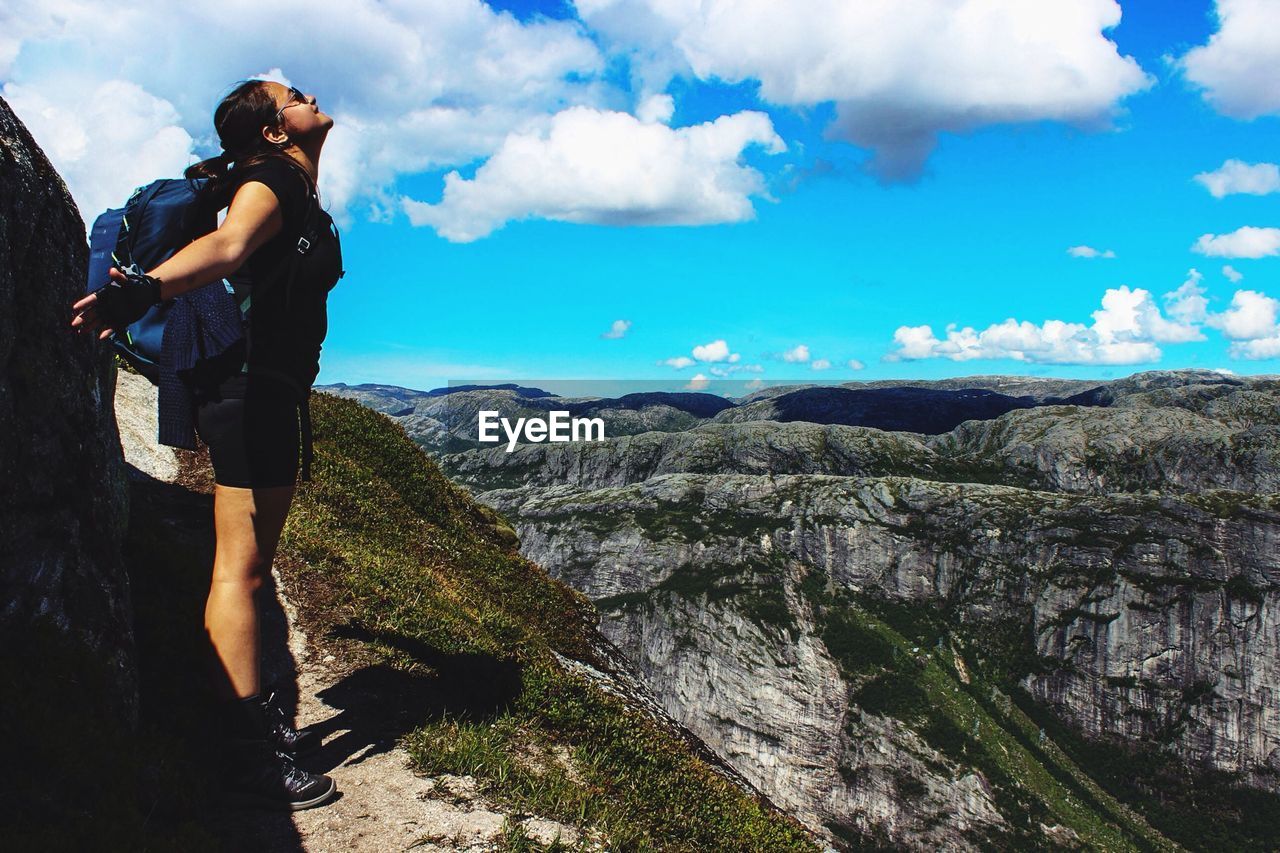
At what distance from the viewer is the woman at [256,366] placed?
571cm

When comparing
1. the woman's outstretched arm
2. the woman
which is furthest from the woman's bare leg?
the woman's outstretched arm

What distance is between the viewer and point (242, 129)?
239 inches

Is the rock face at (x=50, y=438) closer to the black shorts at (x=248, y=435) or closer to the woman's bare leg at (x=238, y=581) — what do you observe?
the woman's bare leg at (x=238, y=581)

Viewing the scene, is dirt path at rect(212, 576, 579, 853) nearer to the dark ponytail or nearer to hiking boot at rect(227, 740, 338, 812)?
hiking boot at rect(227, 740, 338, 812)

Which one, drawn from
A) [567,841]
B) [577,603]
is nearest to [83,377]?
[567,841]

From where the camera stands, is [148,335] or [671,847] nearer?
[148,335]

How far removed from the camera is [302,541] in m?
12.6

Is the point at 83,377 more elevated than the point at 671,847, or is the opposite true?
the point at 83,377

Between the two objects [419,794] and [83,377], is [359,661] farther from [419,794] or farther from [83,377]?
[83,377]

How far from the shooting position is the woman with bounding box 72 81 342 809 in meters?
5.71

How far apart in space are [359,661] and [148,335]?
5.05 meters

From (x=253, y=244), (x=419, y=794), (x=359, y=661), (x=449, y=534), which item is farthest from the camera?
(x=449, y=534)

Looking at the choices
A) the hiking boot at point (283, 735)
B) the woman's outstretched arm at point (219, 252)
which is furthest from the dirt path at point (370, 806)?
the woman's outstretched arm at point (219, 252)

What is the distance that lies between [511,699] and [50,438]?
5516 mm
